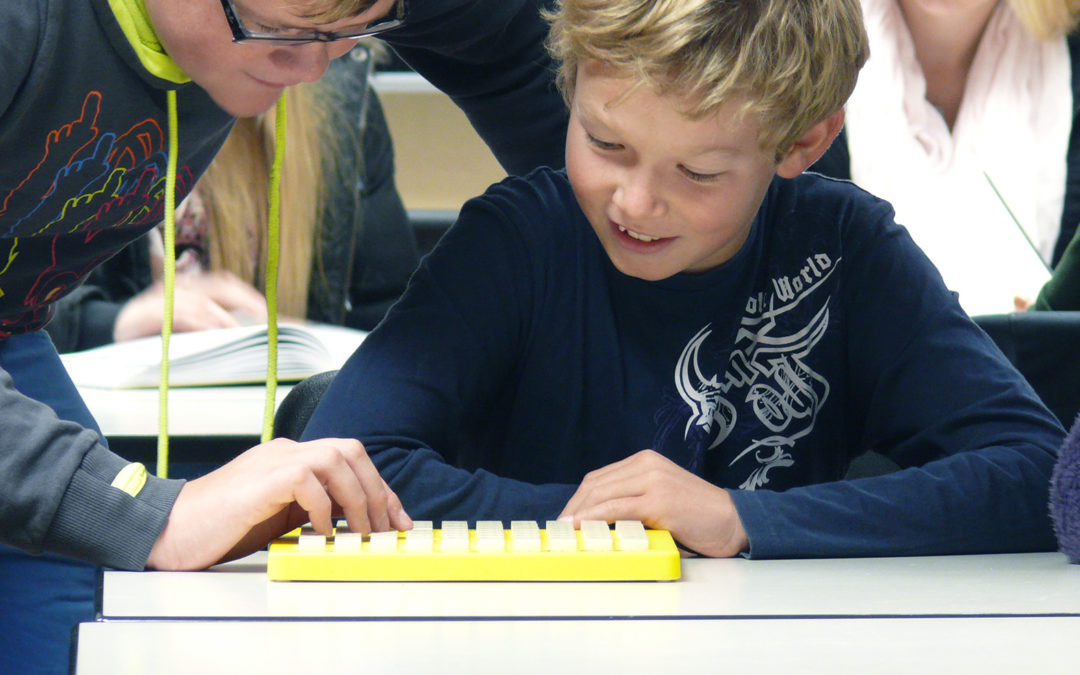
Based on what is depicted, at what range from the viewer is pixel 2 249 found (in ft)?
3.12

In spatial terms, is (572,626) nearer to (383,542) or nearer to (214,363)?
(383,542)

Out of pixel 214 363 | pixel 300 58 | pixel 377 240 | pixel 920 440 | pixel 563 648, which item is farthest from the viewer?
pixel 377 240

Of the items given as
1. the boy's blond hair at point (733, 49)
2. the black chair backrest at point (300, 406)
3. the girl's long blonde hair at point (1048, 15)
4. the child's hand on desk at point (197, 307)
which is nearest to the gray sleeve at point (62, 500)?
the black chair backrest at point (300, 406)

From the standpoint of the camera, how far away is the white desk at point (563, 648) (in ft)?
1.60

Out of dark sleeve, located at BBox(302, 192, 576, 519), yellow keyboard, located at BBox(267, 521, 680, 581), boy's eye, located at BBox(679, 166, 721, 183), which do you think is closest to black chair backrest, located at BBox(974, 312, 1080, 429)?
boy's eye, located at BBox(679, 166, 721, 183)

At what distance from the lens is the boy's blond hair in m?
0.85

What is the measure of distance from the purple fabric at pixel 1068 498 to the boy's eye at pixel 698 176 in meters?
0.31

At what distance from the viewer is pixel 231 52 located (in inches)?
33.0

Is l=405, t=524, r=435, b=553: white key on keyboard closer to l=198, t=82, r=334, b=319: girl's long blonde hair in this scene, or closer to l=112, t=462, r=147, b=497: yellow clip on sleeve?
l=112, t=462, r=147, b=497: yellow clip on sleeve

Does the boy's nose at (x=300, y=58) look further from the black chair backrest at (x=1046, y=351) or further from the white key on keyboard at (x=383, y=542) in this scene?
the black chair backrest at (x=1046, y=351)

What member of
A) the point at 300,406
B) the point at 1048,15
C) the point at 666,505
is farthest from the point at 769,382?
the point at 1048,15

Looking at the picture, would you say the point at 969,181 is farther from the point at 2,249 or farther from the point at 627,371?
the point at 2,249

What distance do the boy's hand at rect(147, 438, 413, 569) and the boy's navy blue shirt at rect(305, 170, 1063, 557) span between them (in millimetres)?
200

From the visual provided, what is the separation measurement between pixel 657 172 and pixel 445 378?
230 millimetres
